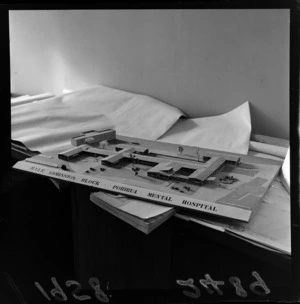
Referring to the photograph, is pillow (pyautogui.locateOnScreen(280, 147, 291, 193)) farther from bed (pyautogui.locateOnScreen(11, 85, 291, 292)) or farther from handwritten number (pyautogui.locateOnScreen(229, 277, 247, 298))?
handwritten number (pyautogui.locateOnScreen(229, 277, 247, 298))

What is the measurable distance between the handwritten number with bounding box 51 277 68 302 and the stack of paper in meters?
0.17

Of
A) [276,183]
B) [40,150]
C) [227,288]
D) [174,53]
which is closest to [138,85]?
[174,53]

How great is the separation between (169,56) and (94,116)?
23cm

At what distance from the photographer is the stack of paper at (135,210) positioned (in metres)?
0.62

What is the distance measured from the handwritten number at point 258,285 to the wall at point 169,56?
28cm

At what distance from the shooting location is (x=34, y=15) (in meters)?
0.74

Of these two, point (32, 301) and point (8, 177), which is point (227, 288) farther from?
point (8, 177)

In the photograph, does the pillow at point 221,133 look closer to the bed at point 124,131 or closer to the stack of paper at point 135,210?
the bed at point 124,131

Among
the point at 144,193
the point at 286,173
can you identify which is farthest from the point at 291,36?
the point at 144,193

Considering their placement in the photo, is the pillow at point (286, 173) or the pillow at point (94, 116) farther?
the pillow at point (94, 116)

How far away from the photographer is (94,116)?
0.90 m

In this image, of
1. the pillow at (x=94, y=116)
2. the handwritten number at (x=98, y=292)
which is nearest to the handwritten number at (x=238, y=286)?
the handwritten number at (x=98, y=292)

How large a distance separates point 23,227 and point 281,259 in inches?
19.7

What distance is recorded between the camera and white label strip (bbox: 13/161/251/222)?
630mm
